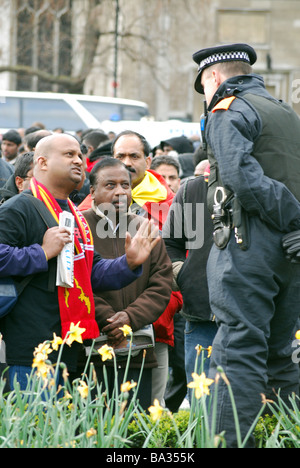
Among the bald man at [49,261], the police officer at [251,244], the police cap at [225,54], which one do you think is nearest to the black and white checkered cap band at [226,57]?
the police cap at [225,54]

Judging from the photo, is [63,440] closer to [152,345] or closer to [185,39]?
[152,345]

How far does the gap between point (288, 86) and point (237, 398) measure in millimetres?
30621

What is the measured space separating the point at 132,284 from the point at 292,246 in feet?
4.61

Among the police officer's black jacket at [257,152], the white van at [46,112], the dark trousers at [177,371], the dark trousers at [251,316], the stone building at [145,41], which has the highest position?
the stone building at [145,41]

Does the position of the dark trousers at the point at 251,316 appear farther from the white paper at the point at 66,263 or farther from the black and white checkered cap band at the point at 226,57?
the black and white checkered cap band at the point at 226,57

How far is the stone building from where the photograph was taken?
28.5 m

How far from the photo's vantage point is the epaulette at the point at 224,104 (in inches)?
167

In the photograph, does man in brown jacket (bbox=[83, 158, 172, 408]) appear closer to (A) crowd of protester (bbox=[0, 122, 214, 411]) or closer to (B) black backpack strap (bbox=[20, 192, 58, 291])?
(A) crowd of protester (bbox=[0, 122, 214, 411])

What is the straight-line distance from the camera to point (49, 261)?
15.1ft

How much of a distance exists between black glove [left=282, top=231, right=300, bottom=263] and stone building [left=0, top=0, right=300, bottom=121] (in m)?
24.1

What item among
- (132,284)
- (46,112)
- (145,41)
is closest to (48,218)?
(132,284)

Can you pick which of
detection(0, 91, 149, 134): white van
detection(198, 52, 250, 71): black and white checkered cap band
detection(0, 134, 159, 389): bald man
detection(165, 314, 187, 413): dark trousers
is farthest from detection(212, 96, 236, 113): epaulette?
detection(0, 91, 149, 134): white van

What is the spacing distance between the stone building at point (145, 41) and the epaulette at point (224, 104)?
23.8 meters

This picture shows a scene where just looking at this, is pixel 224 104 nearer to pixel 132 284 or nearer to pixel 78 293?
pixel 78 293
